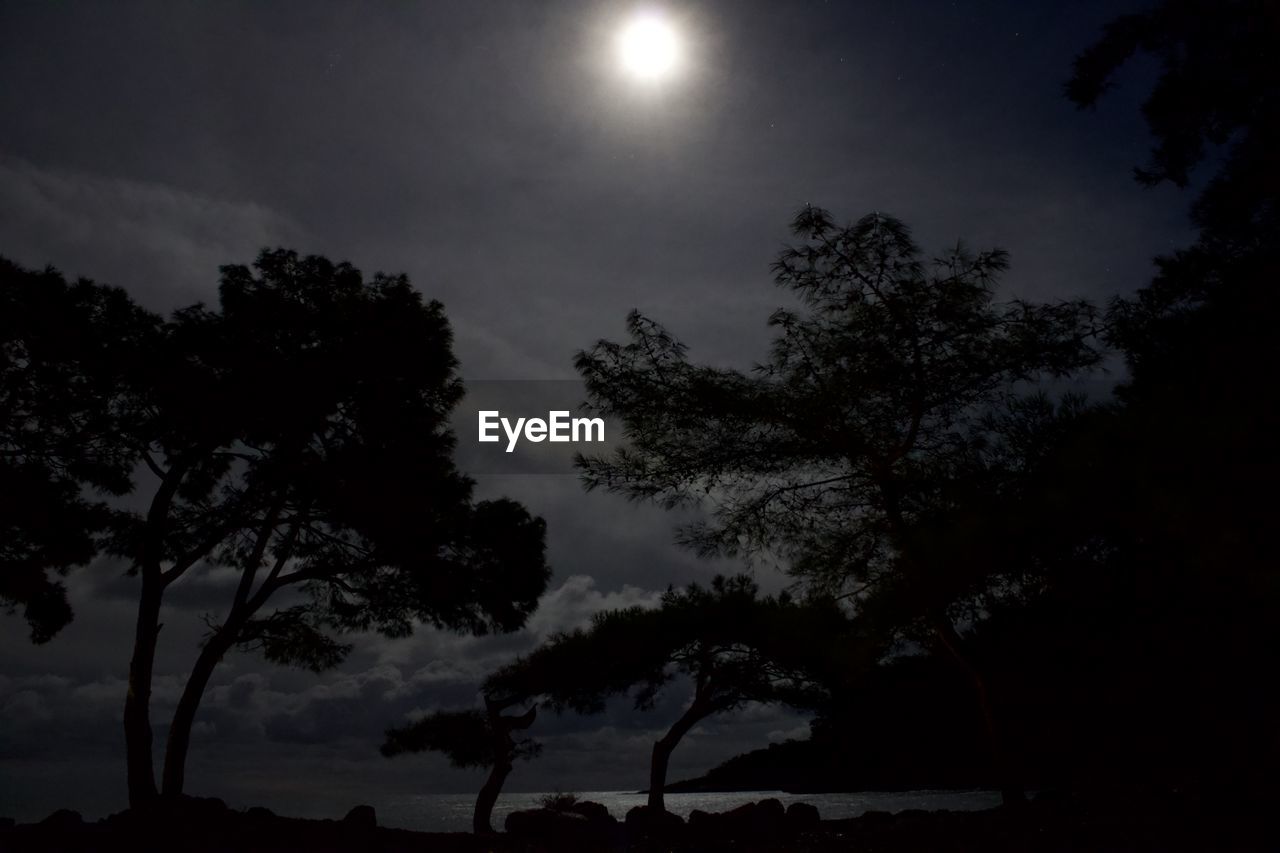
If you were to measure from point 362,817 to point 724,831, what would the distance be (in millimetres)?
4074

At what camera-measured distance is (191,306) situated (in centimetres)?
1267

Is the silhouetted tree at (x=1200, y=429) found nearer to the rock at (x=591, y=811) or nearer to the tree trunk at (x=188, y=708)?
the rock at (x=591, y=811)

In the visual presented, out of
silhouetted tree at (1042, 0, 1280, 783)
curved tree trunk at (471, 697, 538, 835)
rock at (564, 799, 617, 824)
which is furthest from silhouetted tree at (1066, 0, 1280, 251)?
curved tree trunk at (471, 697, 538, 835)

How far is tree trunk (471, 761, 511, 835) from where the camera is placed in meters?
11.5

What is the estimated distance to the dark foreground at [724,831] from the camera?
575cm

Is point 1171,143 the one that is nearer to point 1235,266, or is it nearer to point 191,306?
point 1235,266

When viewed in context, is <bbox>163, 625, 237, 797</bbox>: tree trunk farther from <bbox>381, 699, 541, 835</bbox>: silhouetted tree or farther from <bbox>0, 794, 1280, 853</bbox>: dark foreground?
<bbox>381, 699, 541, 835</bbox>: silhouetted tree

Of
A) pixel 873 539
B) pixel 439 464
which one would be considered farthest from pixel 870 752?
pixel 439 464

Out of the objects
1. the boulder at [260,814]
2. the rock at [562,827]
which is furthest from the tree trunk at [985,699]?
the boulder at [260,814]

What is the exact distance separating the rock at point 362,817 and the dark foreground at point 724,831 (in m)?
0.02

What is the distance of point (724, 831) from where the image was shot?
9.82 meters

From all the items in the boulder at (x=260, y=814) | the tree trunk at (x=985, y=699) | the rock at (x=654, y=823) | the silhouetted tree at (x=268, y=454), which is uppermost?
the silhouetted tree at (x=268, y=454)

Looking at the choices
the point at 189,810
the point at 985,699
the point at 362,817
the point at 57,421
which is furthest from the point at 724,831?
the point at 57,421

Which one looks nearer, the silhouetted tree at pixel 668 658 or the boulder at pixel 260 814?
the boulder at pixel 260 814
